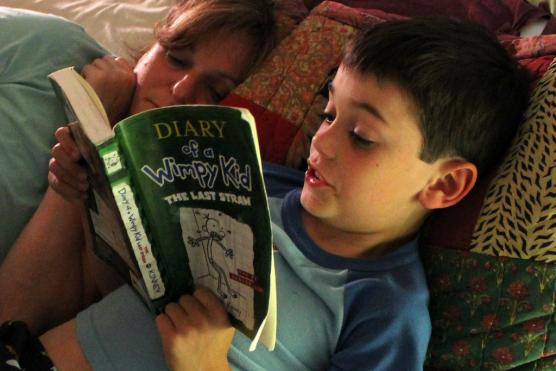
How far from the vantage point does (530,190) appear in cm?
82

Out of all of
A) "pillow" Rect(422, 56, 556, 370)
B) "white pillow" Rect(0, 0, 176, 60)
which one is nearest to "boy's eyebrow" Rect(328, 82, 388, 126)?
"pillow" Rect(422, 56, 556, 370)

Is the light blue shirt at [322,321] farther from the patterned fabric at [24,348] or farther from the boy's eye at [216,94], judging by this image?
the boy's eye at [216,94]

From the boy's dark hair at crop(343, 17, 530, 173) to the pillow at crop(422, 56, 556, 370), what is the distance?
0.16 feet

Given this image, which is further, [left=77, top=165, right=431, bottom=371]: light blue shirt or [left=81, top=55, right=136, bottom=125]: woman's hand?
[left=81, top=55, right=136, bottom=125]: woman's hand

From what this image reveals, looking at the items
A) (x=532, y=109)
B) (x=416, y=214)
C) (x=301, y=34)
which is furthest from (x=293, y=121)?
(x=532, y=109)

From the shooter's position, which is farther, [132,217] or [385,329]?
[385,329]

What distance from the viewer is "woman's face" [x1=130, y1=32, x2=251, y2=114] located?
1.09 metres

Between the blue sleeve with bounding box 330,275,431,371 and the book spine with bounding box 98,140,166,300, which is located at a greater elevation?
the book spine with bounding box 98,140,166,300

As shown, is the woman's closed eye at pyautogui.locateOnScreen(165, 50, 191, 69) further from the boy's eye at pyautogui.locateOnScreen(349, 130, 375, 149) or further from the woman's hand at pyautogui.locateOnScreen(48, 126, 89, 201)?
the boy's eye at pyautogui.locateOnScreen(349, 130, 375, 149)

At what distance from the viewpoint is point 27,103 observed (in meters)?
1.07

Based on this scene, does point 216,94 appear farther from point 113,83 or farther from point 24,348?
point 24,348

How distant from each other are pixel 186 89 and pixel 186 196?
0.44 meters

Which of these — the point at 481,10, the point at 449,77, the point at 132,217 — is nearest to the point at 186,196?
the point at 132,217

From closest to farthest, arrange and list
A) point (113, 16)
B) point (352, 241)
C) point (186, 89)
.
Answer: point (352, 241)
point (186, 89)
point (113, 16)
